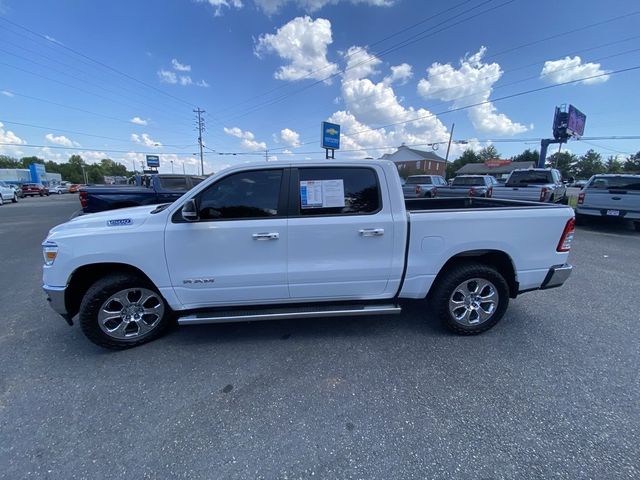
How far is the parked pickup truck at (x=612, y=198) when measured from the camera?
8305 mm

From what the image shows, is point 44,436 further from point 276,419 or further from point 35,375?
point 276,419

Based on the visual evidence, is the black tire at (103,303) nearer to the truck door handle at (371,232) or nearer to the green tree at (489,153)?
the truck door handle at (371,232)

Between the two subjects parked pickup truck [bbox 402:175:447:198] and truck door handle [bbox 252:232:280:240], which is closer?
truck door handle [bbox 252:232:280:240]

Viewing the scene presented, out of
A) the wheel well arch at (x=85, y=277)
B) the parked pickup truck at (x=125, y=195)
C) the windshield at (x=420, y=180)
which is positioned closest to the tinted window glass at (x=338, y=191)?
the wheel well arch at (x=85, y=277)

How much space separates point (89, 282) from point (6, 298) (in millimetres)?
2548

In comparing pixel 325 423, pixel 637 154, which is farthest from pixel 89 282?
pixel 637 154

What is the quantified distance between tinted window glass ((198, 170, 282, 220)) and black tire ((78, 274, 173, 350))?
97 centimetres

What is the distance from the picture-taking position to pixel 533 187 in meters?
10.1

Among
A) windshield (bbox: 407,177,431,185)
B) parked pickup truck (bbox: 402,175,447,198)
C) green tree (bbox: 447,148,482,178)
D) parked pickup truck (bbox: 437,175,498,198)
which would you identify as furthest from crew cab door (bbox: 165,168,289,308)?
green tree (bbox: 447,148,482,178)

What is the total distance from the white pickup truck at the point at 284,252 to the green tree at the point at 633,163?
314ft

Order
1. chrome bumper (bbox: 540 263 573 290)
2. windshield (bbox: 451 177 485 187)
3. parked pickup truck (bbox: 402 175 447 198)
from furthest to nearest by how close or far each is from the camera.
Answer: parked pickup truck (bbox: 402 175 447 198) < windshield (bbox: 451 177 485 187) < chrome bumper (bbox: 540 263 573 290)

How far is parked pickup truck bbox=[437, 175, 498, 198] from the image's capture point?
12.0 m

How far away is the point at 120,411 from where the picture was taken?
2.21 meters

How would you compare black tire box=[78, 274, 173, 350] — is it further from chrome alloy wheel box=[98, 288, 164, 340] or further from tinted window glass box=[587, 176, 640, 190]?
tinted window glass box=[587, 176, 640, 190]
